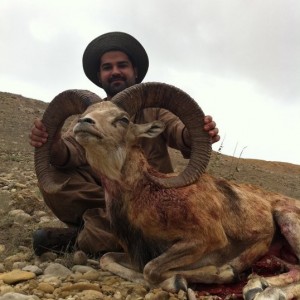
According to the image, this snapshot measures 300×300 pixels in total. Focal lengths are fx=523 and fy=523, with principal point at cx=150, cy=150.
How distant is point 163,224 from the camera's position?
5.57 metres

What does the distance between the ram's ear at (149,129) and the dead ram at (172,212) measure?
0.01 m

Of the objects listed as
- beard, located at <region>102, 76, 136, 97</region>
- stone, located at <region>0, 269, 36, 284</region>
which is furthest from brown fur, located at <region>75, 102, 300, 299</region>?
beard, located at <region>102, 76, 136, 97</region>

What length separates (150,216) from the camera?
18.3ft

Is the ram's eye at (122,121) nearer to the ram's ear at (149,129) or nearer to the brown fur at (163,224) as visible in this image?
the brown fur at (163,224)

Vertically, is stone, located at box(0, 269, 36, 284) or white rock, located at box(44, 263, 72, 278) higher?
white rock, located at box(44, 263, 72, 278)

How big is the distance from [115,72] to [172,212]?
113 inches

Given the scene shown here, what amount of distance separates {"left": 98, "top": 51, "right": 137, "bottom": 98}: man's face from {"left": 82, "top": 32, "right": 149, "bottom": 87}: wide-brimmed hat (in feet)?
0.28

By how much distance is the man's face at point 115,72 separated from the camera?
25.3ft

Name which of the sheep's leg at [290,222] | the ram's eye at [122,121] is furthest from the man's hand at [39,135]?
the sheep's leg at [290,222]

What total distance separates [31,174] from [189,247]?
10096 millimetres

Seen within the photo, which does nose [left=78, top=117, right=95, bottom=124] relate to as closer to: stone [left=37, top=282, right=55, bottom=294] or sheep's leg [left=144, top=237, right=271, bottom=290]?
sheep's leg [left=144, top=237, right=271, bottom=290]

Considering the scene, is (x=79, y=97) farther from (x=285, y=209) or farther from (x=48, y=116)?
(x=285, y=209)

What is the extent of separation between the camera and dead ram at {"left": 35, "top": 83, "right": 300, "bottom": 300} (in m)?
5.56

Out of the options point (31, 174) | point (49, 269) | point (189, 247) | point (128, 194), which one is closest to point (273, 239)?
point (189, 247)
